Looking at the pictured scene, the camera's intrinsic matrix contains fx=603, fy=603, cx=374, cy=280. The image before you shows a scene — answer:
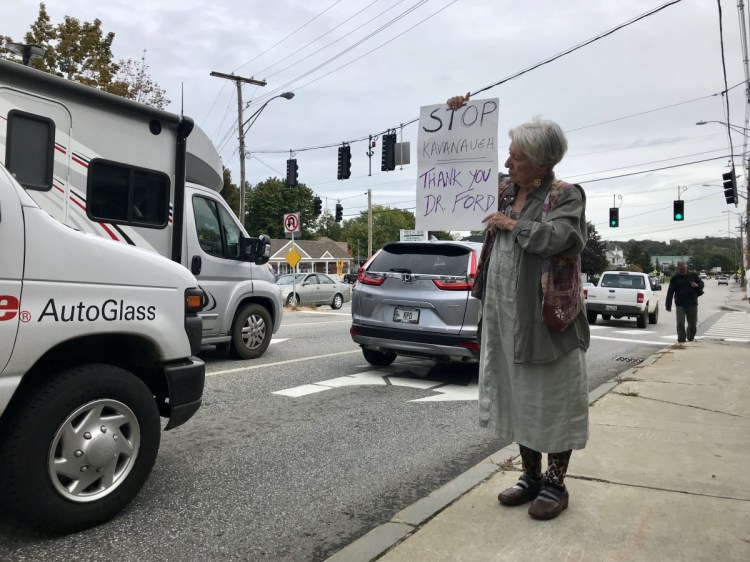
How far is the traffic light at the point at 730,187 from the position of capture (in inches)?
1095

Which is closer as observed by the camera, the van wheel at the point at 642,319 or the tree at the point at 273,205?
the van wheel at the point at 642,319

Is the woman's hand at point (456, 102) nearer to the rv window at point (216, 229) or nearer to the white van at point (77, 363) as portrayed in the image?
the rv window at point (216, 229)

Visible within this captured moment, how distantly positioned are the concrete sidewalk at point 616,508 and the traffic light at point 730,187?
26.6m

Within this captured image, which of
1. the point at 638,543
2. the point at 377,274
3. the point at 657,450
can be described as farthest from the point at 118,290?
the point at 377,274

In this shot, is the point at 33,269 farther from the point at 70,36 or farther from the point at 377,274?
the point at 70,36

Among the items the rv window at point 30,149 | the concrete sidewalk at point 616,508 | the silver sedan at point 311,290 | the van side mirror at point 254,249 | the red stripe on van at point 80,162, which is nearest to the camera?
the concrete sidewalk at point 616,508

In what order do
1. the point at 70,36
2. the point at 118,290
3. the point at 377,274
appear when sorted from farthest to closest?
the point at 70,36 → the point at 377,274 → the point at 118,290

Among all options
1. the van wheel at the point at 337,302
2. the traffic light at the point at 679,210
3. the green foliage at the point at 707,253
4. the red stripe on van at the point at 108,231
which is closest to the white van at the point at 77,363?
the red stripe on van at the point at 108,231

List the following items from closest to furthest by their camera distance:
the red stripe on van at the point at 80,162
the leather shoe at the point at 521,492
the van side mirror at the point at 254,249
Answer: the leather shoe at the point at 521,492
the red stripe on van at the point at 80,162
the van side mirror at the point at 254,249

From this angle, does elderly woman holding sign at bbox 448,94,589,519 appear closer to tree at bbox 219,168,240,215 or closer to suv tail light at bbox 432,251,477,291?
suv tail light at bbox 432,251,477,291

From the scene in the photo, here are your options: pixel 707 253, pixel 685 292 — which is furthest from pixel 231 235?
pixel 707 253

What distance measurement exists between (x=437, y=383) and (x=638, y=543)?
4585 mm

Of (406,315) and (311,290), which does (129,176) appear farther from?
(311,290)

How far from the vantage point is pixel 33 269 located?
2625 millimetres
